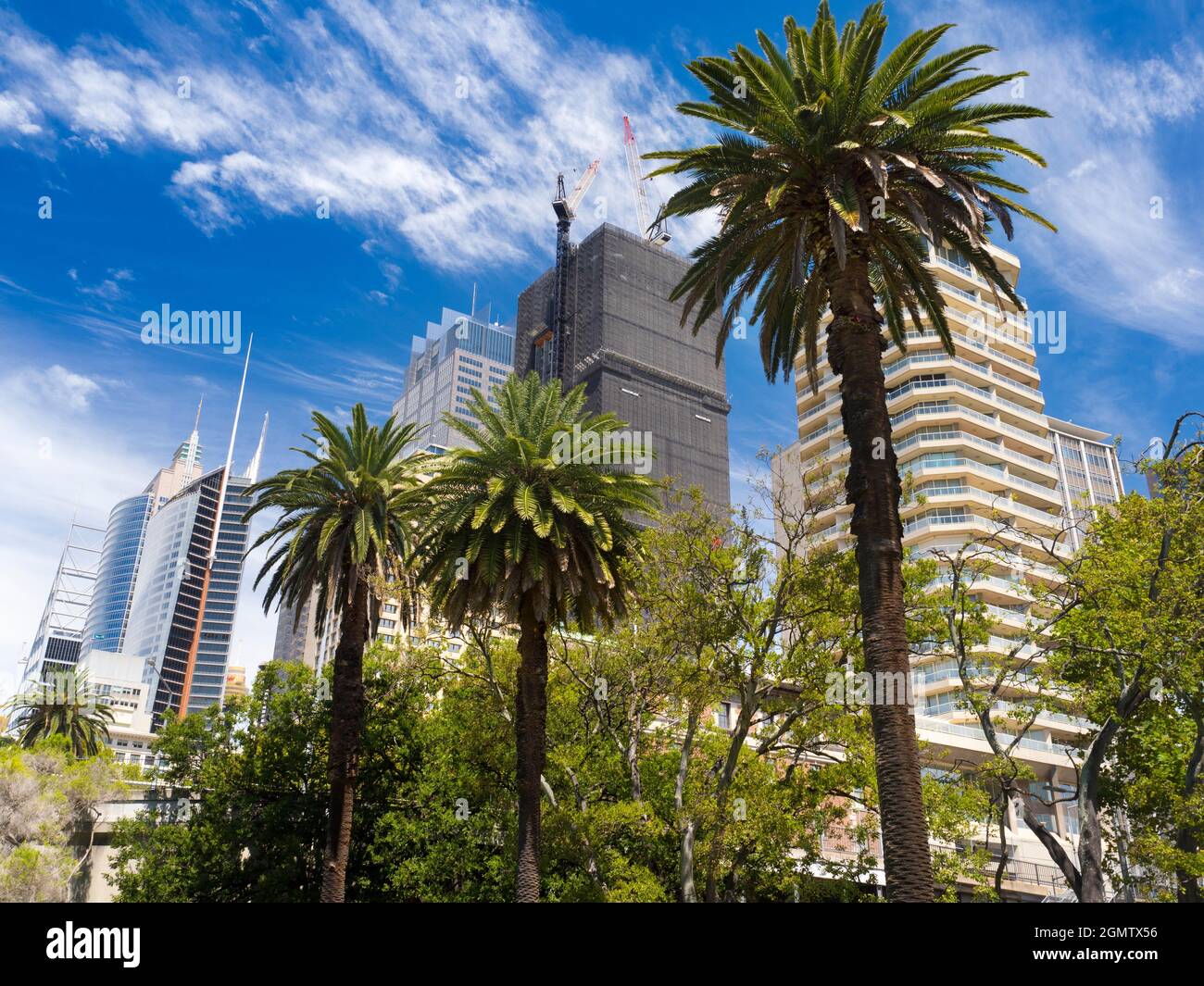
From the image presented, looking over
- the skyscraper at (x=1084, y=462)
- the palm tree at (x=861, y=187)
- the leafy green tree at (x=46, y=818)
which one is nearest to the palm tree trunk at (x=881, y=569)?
the palm tree at (x=861, y=187)

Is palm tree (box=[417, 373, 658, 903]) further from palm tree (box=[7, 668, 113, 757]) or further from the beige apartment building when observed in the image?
palm tree (box=[7, 668, 113, 757])

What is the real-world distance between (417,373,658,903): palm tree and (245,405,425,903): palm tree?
8.62 feet

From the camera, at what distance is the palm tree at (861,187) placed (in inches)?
688

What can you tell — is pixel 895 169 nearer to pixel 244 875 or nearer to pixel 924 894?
pixel 924 894

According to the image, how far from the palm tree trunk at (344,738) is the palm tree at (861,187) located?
17.3 metres

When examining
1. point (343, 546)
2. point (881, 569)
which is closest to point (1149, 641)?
point (881, 569)

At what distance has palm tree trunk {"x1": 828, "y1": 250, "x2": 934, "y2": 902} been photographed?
15.7m

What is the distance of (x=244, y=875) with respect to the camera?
1371 inches

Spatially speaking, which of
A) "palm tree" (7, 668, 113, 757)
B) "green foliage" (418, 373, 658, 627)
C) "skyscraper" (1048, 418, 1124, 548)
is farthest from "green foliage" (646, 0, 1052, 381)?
"skyscraper" (1048, 418, 1124, 548)

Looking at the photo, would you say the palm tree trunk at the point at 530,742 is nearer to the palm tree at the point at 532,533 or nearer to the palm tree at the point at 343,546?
the palm tree at the point at 532,533

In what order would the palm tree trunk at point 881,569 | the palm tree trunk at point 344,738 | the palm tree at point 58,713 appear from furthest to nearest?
the palm tree at point 58,713
the palm tree trunk at point 344,738
the palm tree trunk at point 881,569

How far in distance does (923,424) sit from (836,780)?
202ft
